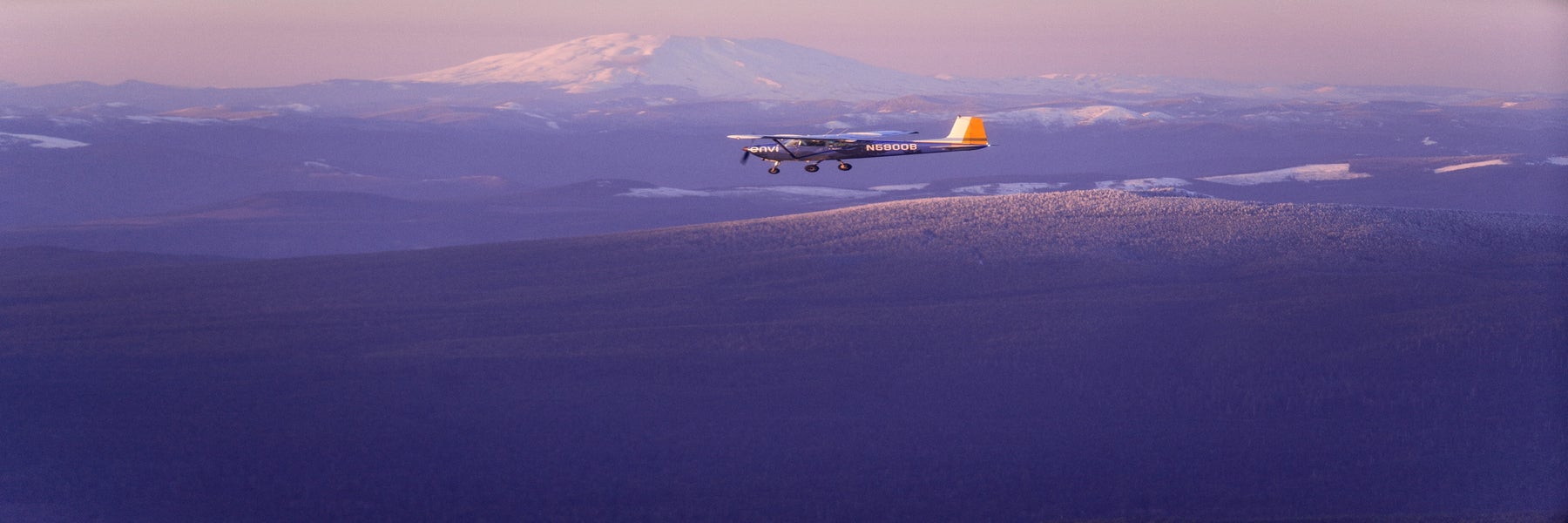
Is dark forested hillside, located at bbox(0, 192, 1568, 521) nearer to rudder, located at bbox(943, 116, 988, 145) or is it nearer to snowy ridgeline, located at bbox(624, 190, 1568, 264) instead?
snowy ridgeline, located at bbox(624, 190, 1568, 264)

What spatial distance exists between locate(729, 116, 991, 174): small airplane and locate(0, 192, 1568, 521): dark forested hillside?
2488 centimetres

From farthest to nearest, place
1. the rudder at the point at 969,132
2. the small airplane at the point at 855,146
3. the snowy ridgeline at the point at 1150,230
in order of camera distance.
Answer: the snowy ridgeline at the point at 1150,230 → the rudder at the point at 969,132 → the small airplane at the point at 855,146

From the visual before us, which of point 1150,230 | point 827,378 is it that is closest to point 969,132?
point 827,378

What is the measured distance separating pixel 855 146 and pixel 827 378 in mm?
40779

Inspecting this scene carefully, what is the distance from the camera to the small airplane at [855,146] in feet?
122

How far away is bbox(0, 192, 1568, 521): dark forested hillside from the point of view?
6469cm

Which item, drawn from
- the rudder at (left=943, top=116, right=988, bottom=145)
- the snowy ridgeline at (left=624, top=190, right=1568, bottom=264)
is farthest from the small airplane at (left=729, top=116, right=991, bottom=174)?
the snowy ridgeline at (left=624, top=190, right=1568, bottom=264)

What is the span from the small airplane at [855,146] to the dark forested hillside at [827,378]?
24.9 m

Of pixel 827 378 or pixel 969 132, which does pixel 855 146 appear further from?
pixel 827 378

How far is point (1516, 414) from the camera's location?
243 ft

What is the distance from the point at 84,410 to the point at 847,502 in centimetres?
3620

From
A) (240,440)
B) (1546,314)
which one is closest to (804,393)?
(240,440)

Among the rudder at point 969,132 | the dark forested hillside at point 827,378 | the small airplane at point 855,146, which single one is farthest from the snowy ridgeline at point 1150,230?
the small airplane at point 855,146

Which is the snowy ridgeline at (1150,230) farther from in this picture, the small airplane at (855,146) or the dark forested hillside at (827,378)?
the small airplane at (855,146)
